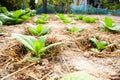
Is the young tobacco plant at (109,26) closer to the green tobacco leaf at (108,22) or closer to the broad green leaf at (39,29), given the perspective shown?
the green tobacco leaf at (108,22)

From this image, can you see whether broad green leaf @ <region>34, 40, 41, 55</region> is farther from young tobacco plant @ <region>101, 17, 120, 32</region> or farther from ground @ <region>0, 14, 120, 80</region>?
young tobacco plant @ <region>101, 17, 120, 32</region>

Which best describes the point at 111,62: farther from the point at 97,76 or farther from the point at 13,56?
the point at 13,56

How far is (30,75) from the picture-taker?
51.6 inches

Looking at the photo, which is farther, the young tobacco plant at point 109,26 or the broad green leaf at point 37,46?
the young tobacco plant at point 109,26

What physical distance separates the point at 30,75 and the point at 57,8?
15987 mm

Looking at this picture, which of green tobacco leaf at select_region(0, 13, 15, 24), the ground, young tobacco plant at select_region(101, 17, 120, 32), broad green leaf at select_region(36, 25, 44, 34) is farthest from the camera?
green tobacco leaf at select_region(0, 13, 15, 24)

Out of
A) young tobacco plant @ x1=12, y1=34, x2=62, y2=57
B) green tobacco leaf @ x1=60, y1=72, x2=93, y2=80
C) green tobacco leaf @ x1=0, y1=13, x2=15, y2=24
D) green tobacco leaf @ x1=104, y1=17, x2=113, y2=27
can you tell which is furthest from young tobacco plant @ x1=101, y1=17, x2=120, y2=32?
green tobacco leaf @ x1=60, y1=72, x2=93, y2=80

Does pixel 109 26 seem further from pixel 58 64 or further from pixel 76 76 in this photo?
pixel 76 76

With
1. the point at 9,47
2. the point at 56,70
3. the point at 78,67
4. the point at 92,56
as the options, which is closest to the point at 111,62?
the point at 92,56

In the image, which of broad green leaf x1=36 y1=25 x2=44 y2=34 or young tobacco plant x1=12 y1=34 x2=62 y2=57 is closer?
young tobacco plant x1=12 y1=34 x2=62 y2=57

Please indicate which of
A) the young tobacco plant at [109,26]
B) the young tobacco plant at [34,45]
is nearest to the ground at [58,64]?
the young tobacco plant at [34,45]

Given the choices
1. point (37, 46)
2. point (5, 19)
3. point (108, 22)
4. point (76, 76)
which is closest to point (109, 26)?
point (108, 22)

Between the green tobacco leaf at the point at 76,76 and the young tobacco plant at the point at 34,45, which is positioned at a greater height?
the green tobacco leaf at the point at 76,76

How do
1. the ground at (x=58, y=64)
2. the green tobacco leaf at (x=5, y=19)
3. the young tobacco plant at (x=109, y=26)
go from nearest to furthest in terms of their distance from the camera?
the ground at (x=58, y=64) < the young tobacco plant at (x=109, y=26) < the green tobacco leaf at (x=5, y=19)
